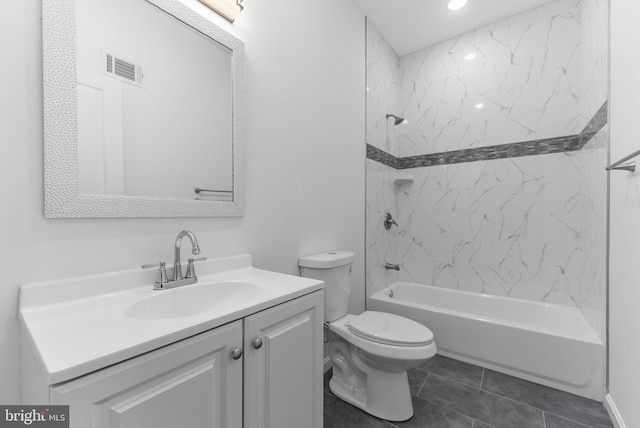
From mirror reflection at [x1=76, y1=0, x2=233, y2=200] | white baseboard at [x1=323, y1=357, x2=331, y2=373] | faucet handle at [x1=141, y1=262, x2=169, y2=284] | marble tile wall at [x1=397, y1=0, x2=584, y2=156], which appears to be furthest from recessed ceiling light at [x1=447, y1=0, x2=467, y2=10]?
white baseboard at [x1=323, y1=357, x2=331, y2=373]

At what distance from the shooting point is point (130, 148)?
1027 millimetres

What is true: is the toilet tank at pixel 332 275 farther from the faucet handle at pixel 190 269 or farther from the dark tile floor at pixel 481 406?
the faucet handle at pixel 190 269

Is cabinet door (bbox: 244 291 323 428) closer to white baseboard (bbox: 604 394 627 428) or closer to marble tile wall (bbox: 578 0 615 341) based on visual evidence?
white baseboard (bbox: 604 394 627 428)

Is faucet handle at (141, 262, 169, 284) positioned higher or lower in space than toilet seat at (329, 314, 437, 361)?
higher

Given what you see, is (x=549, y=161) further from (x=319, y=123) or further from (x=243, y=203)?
(x=243, y=203)

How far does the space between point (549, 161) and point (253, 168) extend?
2.34 m

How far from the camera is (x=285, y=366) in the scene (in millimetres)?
952

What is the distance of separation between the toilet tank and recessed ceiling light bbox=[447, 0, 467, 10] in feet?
6.89

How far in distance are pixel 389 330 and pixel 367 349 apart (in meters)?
0.17

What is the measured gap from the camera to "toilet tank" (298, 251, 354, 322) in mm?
1636

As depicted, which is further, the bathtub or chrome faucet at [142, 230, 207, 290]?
the bathtub

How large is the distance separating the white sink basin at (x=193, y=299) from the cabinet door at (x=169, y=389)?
20 cm

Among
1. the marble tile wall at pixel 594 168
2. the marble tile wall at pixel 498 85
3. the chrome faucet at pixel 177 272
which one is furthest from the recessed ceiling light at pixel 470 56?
the chrome faucet at pixel 177 272

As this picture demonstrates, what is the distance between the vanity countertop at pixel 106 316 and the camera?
55cm
